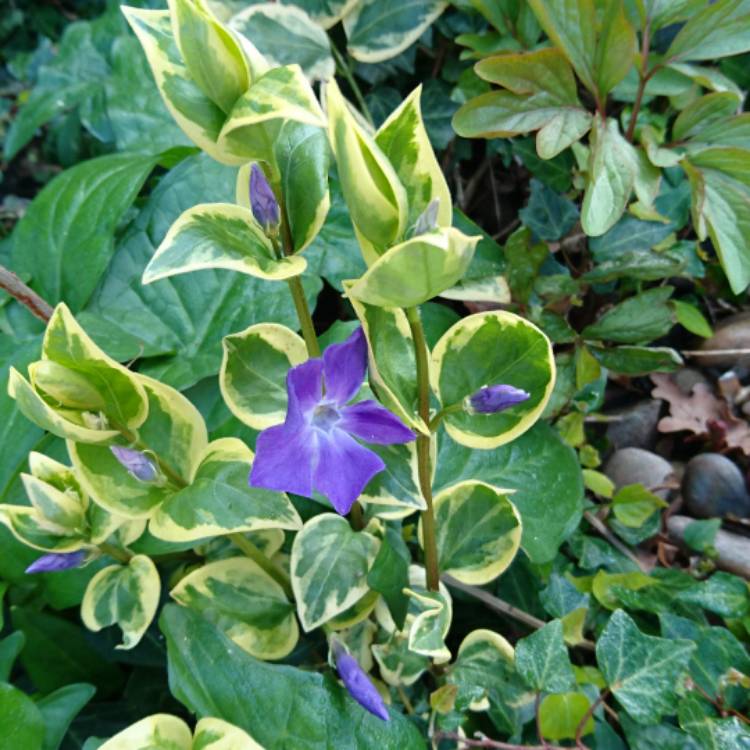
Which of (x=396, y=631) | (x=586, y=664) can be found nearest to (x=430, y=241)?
(x=396, y=631)

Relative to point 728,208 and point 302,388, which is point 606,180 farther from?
point 302,388

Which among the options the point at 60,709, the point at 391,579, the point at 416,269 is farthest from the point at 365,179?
the point at 60,709

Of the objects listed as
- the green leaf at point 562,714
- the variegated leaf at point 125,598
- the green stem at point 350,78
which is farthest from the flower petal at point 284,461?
the green stem at point 350,78

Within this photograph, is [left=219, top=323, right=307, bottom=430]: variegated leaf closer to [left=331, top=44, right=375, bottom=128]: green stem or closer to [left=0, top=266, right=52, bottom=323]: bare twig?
[left=0, top=266, right=52, bottom=323]: bare twig

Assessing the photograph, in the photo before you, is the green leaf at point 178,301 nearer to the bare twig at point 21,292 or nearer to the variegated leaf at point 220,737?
the bare twig at point 21,292

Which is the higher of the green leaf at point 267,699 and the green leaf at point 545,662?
the green leaf at point 267,699

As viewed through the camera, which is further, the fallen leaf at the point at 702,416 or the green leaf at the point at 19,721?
the fallen leaf at the point at 702,416

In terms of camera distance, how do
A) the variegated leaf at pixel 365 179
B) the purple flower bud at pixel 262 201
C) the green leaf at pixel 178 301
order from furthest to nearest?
the green leaf at pixel 178 301 → the purple flower bud at pixel 262 201 → the variegated leaf at pixel 365 179

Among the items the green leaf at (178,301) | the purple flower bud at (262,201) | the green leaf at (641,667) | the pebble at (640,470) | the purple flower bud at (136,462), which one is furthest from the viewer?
the pebble at (640,470)
